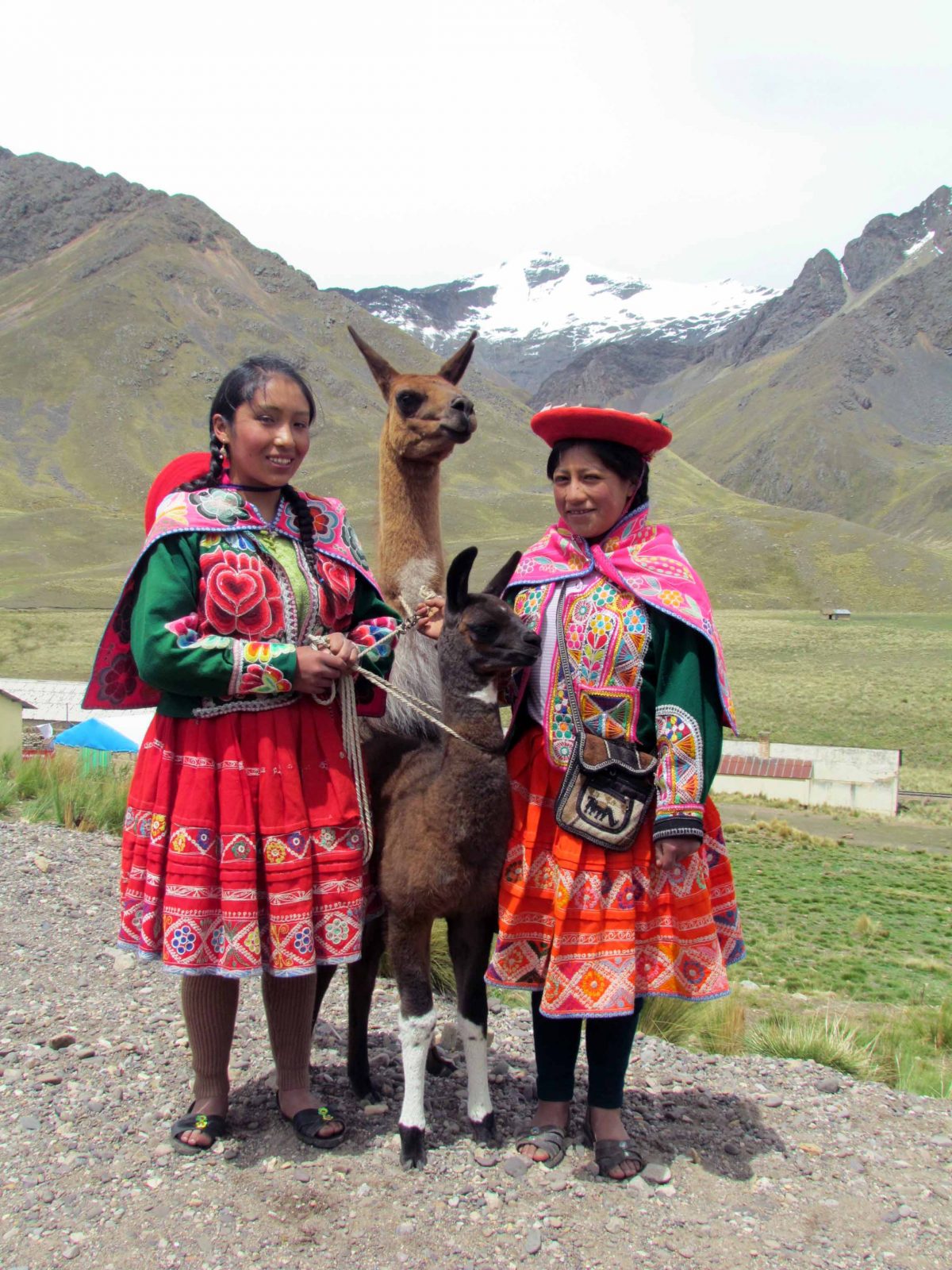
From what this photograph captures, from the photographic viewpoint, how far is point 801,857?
60.3 feet

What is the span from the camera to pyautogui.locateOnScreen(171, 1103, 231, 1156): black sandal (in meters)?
3.23

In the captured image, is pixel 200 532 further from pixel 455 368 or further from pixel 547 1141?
pixel 547 1141

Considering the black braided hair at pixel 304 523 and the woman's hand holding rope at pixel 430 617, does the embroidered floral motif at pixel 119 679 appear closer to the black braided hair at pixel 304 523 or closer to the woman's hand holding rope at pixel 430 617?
the black braided hair at pixel 304 523

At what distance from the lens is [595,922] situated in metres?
Answer: 3.09

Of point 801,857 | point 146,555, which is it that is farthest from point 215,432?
point 801,857

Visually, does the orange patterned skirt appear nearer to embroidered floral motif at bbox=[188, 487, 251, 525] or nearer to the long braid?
embroidered floral motif at bbox=[188, 487, 251, 525]

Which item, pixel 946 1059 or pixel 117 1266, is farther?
pixel 946 1059

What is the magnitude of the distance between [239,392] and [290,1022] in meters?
1.90

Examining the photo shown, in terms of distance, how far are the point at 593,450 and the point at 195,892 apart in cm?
170

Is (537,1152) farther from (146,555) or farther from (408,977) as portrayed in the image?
(146,555)

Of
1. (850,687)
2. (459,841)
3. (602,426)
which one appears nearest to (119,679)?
(459,841)

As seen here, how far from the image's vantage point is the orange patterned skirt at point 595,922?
308 cm

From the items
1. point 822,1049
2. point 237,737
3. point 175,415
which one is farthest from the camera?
point 175,415

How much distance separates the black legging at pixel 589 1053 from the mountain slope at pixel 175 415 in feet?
182
